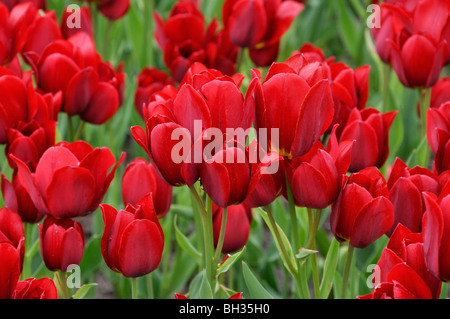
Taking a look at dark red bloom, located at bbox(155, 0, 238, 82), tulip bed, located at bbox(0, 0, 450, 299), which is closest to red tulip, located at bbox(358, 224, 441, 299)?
tulip bed, located at bbox(0, 0, 450, 299)

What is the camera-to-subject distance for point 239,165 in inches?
28.0

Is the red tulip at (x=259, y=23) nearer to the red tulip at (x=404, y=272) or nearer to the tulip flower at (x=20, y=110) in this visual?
the tulip flower at (x=20, y=110)

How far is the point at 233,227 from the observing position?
0.98 m

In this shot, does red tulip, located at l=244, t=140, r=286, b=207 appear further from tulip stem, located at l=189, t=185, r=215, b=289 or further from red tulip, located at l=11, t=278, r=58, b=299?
red tulip, located at l=11, t=278, r=58, b=299

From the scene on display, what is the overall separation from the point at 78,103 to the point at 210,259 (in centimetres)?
38

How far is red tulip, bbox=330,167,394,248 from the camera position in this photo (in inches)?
30.4

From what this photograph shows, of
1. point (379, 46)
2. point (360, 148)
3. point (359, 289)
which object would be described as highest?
point (379, 46)

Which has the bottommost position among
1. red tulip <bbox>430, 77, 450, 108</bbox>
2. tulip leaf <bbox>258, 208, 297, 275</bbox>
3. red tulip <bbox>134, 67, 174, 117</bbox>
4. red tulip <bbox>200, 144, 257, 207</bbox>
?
tulip leaf <bbox>258, 208, 297, 275</bbox>

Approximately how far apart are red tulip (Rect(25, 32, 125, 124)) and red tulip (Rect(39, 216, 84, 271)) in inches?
11.3

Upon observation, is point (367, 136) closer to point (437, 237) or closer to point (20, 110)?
point (437, 237)

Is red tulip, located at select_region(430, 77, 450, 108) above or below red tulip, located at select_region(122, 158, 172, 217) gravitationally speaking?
above

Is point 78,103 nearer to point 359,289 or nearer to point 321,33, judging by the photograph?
point 359,289

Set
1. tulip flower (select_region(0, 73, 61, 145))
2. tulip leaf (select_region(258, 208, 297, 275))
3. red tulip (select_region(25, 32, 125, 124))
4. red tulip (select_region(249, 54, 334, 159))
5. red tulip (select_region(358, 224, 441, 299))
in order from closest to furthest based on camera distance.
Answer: red tulip (select_region(358, 224, 441, 299))
red tulip (select_region(249, 54, 334, 159))
tulip leaf (select_region(258, 208, 297, 275))
tulip flower (select_region(0, 73, 61, 145))
red tulip (select_region(25, 32, 125, 124))
